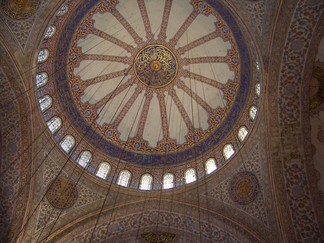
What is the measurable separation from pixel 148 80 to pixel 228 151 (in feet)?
14.2

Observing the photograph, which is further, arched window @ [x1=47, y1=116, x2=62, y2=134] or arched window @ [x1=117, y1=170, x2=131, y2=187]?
arched window @ [x1=117, y1=170, x2=131, y2=187]

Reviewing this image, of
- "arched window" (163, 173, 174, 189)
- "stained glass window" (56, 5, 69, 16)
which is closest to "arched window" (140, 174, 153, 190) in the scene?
"arched window" (163, 173, 174, 189)

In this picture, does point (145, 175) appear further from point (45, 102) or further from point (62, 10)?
point (62, 10)

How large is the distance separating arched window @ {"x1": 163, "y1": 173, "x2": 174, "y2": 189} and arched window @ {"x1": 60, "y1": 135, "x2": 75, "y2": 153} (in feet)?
10.4

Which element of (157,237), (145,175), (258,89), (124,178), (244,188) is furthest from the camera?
(145,175)

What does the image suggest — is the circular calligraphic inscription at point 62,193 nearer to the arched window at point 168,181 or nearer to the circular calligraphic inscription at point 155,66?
the arched window at point 168,181

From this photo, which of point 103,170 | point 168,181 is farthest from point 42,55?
point 168,181

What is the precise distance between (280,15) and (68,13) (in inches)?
231

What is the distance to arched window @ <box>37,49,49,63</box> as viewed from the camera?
9741 millimetres

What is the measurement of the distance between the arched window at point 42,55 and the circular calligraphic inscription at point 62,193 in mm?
3478

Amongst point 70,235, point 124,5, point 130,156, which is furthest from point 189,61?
point 70,235

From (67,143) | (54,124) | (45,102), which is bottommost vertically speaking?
(67,143)

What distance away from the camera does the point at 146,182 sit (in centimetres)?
1119

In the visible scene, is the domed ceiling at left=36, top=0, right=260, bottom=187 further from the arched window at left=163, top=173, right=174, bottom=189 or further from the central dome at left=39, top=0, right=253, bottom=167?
the arched window at left=163, top=173, right=174, bottom=189
